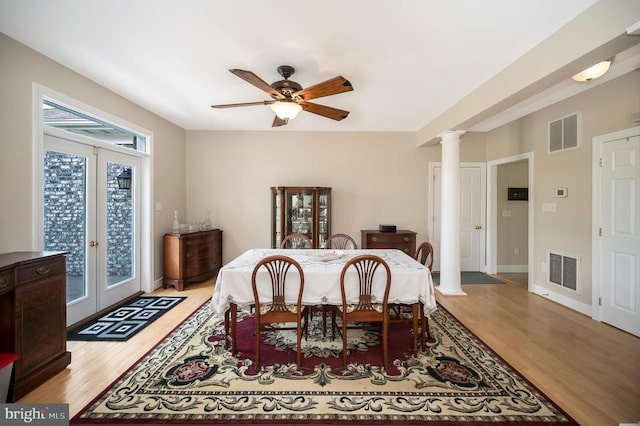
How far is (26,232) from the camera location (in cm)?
221

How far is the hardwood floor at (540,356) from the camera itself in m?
1.72

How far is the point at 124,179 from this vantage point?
11.3ft

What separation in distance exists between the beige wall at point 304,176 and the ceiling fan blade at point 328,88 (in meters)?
2.38

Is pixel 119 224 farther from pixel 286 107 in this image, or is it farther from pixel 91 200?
pixel 286 107

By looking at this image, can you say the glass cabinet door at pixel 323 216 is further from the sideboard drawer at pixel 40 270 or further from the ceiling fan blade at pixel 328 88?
the sideboard drawer at pixel 40 270

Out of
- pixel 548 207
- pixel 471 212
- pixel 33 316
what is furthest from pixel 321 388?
pixel 471 212

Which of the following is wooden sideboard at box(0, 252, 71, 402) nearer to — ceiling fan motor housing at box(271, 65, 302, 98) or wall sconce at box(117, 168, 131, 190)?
wall sconce at box(117, 168, 131, 190)

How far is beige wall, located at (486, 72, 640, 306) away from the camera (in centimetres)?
280

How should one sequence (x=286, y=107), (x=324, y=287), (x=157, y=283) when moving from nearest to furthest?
(x=324, y=287) → (x=286, y=107) → (x=157, y=283)

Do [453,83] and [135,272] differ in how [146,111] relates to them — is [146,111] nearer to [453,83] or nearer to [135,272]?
[135,272]

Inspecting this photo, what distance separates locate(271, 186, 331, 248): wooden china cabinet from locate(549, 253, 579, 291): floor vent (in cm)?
325

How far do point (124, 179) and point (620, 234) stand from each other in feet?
19.5

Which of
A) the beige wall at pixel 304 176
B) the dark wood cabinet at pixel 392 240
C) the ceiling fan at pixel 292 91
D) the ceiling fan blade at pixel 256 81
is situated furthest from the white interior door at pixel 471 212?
the ceiling fan blade at pixel 256 81

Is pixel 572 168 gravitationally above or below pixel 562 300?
above
